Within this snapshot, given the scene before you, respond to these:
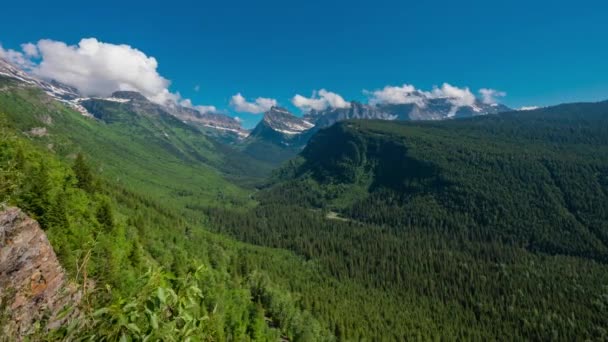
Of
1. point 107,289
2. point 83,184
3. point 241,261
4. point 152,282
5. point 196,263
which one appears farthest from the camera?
point 241,261

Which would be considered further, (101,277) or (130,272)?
(130,272)

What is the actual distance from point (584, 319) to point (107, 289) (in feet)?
736

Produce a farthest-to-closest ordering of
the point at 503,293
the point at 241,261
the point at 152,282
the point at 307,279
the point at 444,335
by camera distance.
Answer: the point at 503,293
the point at 307,279
the point at 444,335
the point at 241,261
the point at 152,282

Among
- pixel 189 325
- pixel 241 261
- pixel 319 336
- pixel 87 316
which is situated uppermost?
pixel 87 316

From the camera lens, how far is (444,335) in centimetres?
14675

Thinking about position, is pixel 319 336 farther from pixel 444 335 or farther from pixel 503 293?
pixel 503 293

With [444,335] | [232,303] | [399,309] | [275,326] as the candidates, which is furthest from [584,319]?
[232,303]

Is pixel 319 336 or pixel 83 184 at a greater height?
pixel 83 184

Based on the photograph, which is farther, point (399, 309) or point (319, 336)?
point (399, 309)

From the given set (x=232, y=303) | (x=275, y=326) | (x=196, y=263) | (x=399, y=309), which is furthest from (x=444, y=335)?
(x=196, y=263)

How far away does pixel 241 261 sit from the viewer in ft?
438

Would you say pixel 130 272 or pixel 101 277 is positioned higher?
pixel 101 277

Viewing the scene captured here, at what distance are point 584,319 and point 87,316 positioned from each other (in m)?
225

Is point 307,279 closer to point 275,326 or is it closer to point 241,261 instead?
point 241,261
